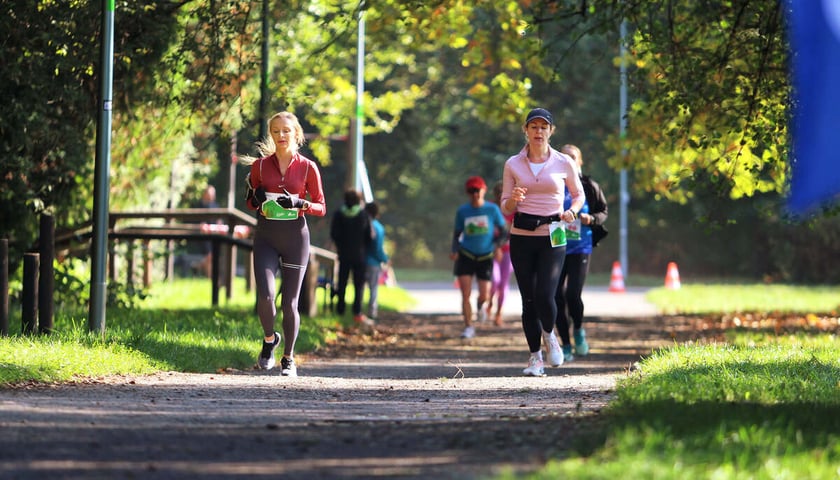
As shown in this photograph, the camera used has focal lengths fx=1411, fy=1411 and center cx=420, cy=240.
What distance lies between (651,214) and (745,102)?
34401 millimetres

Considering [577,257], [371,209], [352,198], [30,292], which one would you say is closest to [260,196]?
[30,292]

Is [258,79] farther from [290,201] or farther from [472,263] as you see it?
[290,201]

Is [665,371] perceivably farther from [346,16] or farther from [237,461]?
[346,16]

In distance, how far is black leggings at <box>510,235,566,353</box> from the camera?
10320 mm

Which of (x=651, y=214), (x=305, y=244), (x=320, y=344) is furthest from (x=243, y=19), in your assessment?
(x=651, y=214)

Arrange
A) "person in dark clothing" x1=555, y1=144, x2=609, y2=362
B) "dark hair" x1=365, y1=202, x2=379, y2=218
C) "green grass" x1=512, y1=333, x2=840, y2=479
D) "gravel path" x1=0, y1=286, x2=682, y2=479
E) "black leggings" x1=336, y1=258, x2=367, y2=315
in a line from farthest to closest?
"dark hair" x1=365, y1=202, x2=379, y2=218 < "black leggings" x1=336, y1=258, x2=367, y2=315 < "person in dark clothing" x1=555, y1=144, x2=609, y2=362 < "gravel path" x1=0, y1=286, x2=682, y2=479 < "green grass" x1=512, y1=333, x2=840, y2=479

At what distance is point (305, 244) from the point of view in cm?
999

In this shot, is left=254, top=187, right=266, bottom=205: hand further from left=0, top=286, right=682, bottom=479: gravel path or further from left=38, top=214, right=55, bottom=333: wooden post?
left=38, top=214, right=55, bottom=333: wooden post

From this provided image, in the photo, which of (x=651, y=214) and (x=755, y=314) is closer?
(x=755, y=314)

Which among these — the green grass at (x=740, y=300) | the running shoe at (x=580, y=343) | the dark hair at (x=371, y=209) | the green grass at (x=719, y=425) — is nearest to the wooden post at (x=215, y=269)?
the dark hair at (x=371, y=209)

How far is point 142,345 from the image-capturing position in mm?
10242

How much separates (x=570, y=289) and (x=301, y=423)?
5.99 meters

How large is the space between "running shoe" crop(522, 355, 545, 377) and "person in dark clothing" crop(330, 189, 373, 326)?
687 cm

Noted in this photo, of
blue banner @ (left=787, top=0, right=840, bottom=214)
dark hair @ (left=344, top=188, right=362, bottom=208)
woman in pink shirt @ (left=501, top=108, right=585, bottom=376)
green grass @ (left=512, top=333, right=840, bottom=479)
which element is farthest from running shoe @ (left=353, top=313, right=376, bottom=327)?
blue banner @ (left=787, top=0, right=840, bottom=214)
